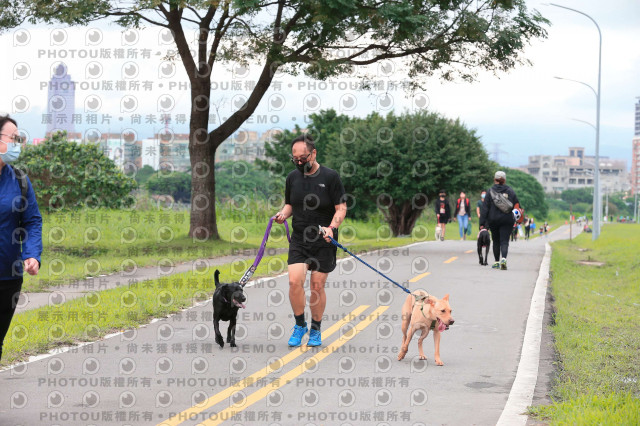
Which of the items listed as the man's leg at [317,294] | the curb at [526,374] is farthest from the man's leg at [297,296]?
the curb at [526,374]

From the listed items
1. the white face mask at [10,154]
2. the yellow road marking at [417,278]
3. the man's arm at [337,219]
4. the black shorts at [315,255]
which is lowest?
the yellow road marking at [417,278]

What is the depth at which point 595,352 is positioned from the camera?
31.1 feet

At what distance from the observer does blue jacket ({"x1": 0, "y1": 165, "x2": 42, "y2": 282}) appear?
5.95 metres

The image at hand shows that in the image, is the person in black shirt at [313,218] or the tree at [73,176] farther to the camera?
the tree at [73,176]

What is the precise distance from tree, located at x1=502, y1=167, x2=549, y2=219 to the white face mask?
15062cm

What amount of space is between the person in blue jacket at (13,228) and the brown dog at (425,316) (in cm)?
365

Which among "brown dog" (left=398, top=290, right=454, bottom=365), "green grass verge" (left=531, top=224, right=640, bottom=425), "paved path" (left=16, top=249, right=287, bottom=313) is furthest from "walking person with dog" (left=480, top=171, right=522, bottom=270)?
"brown dog" (left=398, top=290, right=454, bottom=365)

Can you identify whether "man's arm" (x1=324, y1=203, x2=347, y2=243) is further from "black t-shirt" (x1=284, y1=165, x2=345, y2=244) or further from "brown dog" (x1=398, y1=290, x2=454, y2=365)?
"brown dog" (x1=398, y1=290, x2=454, y2=365)

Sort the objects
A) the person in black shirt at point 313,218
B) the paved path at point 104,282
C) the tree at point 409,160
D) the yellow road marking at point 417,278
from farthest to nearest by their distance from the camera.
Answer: the tree at point 409,160 → the yellow road marking at point 417,278 → the paved path at point 104,282 → the person in black shirt at point 313,218

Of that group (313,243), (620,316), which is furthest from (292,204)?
(620,316)

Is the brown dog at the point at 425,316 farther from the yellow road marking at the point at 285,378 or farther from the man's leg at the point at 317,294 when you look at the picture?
the man's leg at the point at 317,294

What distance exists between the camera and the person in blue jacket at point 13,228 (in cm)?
591

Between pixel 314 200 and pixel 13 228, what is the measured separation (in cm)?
354

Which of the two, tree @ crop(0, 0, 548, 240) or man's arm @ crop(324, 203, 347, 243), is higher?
tree @ crop(0, 0, 548, 240)
